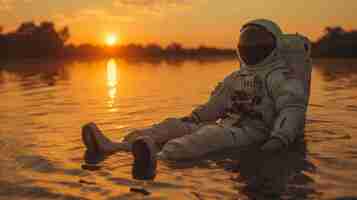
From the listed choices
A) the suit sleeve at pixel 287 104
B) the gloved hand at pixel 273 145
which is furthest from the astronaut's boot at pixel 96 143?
the suit sleeve at pixel 287 104

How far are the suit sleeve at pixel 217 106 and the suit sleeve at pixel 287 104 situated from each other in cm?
87

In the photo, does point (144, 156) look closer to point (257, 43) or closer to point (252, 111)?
point (252, 111)

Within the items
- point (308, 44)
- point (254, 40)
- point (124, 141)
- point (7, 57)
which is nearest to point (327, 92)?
point (308, 44)

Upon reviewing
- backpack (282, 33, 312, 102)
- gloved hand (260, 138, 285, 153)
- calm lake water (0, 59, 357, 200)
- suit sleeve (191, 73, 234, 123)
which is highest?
backpack (282, 33, 312, 102)

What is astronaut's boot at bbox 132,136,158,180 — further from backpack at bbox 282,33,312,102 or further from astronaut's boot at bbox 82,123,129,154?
backpack at bbox 282,33,312,102

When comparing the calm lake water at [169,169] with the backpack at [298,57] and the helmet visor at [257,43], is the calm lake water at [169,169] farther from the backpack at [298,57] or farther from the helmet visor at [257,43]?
the helmet visor at [257,43]

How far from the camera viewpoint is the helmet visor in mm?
6930

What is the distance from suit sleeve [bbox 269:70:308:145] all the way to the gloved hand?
45 millimetres

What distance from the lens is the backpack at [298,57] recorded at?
24.3 feet

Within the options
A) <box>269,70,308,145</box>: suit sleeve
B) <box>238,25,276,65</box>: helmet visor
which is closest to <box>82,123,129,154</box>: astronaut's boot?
<box>269,70,308,145</box>: suit sleeve

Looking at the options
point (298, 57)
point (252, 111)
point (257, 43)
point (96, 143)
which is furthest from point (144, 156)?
point (298, 57)

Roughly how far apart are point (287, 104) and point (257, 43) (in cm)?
94

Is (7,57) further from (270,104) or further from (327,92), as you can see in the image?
(270,104)

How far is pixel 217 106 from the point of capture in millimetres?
7602
